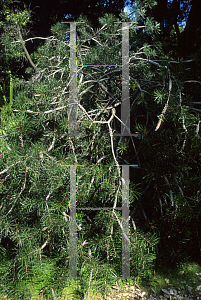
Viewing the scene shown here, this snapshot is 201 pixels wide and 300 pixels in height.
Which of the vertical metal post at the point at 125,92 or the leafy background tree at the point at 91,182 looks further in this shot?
the vertical metal post at the point at 125,92

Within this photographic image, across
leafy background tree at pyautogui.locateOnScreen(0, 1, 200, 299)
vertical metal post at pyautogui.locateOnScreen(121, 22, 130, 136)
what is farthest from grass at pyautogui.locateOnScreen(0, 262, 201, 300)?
vertical metal post at pyautogui.locateOnScreen(121, 22, 130, 136)

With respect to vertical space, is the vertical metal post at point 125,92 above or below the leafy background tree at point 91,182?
above

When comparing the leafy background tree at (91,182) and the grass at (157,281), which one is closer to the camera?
the leafy background tree at (91,182)

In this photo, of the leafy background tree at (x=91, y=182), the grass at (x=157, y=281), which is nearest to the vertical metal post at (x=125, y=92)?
the leafy background tree at (x=91, y=182)

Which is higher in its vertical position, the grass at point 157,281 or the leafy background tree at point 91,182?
the leafy background tree at point 91,182

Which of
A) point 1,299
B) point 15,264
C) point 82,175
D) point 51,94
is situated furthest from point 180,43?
point 1,299

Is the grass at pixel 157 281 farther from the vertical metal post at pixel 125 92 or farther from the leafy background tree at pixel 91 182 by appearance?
the vertical metal post at pixel 125 92

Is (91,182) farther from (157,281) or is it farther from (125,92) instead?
(157,281)

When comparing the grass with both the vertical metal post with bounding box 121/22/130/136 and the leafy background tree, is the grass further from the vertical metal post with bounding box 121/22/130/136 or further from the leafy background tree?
the vertical metal post with bounding box 121/22/130/136

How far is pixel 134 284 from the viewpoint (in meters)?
1.04

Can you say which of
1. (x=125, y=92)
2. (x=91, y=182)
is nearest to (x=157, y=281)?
(x=91, y=182)

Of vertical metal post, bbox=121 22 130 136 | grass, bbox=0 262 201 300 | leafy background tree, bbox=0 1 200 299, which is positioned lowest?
grass, bbox=0 262 201 300

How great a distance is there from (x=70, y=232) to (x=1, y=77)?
8.24 feet

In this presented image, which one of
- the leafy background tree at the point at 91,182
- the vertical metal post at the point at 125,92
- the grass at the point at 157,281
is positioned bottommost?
the grass at the point at 157,281
